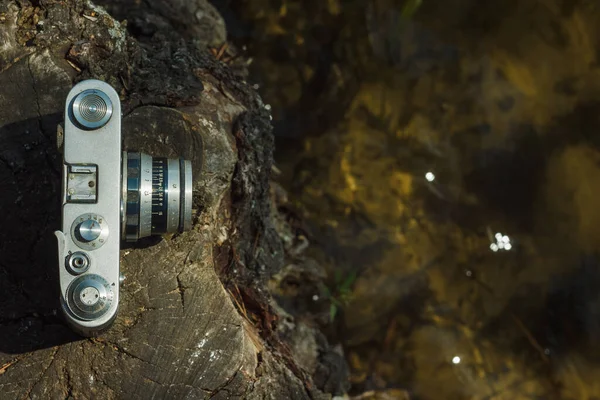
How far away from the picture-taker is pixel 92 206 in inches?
104

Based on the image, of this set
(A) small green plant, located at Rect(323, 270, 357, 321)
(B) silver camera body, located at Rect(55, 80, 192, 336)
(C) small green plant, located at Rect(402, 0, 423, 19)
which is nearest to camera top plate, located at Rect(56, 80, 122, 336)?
(B) silver camera body, located at Rect(55, 80, 192, 336)

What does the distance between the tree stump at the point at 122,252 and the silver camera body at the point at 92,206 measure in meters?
0.35

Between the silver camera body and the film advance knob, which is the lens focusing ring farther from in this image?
the film advance knob

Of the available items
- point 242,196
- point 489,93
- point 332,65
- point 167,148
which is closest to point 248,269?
point 242,196

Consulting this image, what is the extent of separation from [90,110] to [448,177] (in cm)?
336

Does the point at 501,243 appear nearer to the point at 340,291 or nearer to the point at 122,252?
the point at 340,291

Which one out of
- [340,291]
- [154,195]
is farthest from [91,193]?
[340,291]

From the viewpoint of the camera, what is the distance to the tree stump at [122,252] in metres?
2.91

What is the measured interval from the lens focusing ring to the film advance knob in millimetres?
457

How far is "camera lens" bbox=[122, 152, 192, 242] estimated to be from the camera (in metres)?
2.74

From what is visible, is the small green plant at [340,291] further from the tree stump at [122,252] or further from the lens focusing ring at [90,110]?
the lens focusing ring at [90,110]

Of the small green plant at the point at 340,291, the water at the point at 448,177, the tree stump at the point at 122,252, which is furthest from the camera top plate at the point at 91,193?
the small green plant at the point at 340,291

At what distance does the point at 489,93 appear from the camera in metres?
5.09

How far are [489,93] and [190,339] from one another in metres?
3.61
